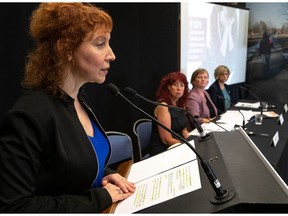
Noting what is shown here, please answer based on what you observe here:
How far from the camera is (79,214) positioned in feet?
2.60

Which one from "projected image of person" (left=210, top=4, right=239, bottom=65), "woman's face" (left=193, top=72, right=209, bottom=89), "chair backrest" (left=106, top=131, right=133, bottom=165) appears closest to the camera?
"chair backrest" (left=106, top=131, right=133, bottom=165)

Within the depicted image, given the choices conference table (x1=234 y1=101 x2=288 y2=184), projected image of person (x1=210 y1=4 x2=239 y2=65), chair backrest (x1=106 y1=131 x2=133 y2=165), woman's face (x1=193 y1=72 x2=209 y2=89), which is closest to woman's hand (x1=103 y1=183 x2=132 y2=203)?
chair backrest (x1=106 y1=131 x2=133 y2=165)

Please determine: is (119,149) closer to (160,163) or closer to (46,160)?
(160,163)

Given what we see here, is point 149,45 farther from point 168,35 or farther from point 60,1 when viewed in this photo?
point 60,1

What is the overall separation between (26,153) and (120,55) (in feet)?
8.11

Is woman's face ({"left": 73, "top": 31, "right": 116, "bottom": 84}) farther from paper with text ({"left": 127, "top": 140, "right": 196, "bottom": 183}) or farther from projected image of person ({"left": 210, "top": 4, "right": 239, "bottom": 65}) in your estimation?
projected image of person ({"left": 210, "top": 4, "right": 239, "bottom": 65})

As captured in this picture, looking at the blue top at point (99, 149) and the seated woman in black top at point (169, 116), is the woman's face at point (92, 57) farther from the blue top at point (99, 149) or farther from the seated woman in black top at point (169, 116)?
the seated woman in black top at point (169, 116)

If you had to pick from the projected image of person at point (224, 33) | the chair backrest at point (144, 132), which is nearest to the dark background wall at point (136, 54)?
the chair backrest at point (144, 132)

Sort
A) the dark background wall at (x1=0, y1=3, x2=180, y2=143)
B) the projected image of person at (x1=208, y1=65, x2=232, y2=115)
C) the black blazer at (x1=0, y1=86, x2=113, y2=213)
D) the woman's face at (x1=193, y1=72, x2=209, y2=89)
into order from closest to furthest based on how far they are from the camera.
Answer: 1. the black blazer at (x1=0, y1=86, x2=113, y2=213)
2. the dark background wall at (x1=0, y1=3, x2=180, y2=143)
3. the woman's face at (x1=193, y1=72, x2=209, y2=89)
4. the projected image of person at (x1=208, y1=65, x2=232, y2=115)

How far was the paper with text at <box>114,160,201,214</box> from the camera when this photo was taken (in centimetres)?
80

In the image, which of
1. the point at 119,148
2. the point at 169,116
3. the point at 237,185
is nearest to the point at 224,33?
the point at 169,116

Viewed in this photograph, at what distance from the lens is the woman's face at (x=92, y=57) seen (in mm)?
967

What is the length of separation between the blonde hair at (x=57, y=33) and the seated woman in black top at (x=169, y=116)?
157cm

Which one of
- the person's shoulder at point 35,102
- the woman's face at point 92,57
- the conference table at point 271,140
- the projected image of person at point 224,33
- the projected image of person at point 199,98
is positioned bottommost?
the conference table at point 271,140
